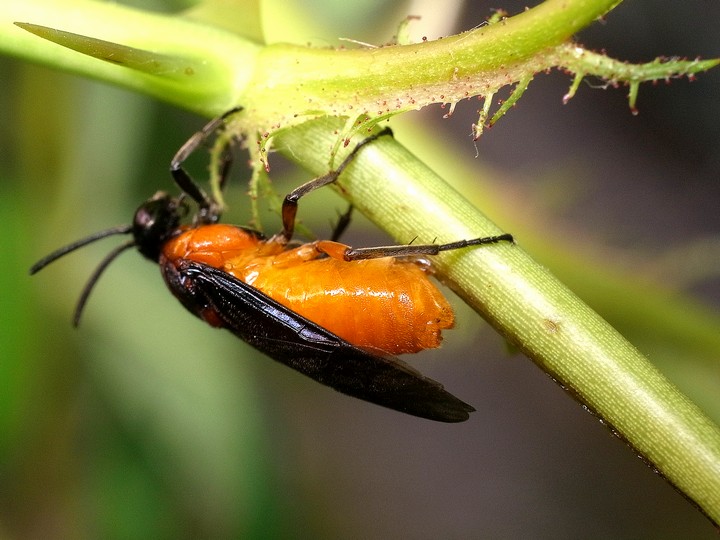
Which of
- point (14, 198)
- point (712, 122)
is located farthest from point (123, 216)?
point (712, 122)

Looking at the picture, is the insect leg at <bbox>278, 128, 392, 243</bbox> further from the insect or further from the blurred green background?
the blurred green background

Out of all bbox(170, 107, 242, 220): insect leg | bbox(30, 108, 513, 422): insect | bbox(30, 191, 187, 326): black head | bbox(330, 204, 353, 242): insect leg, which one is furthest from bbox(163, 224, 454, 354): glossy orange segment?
bbox(30, 191, 187, 326): black head

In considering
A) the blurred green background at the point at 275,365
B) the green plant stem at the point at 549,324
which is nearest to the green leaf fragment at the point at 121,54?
the green plant stem at the point at 549,324

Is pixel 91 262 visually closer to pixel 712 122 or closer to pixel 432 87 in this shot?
pixel 432 87

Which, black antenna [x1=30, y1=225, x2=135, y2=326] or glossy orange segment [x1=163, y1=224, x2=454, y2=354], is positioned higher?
glossy orange segment [x1=163, y1=224, x2=454, y2=354]

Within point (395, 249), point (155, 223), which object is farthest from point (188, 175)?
point (395, 249)

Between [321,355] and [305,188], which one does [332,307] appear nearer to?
[321,355]
